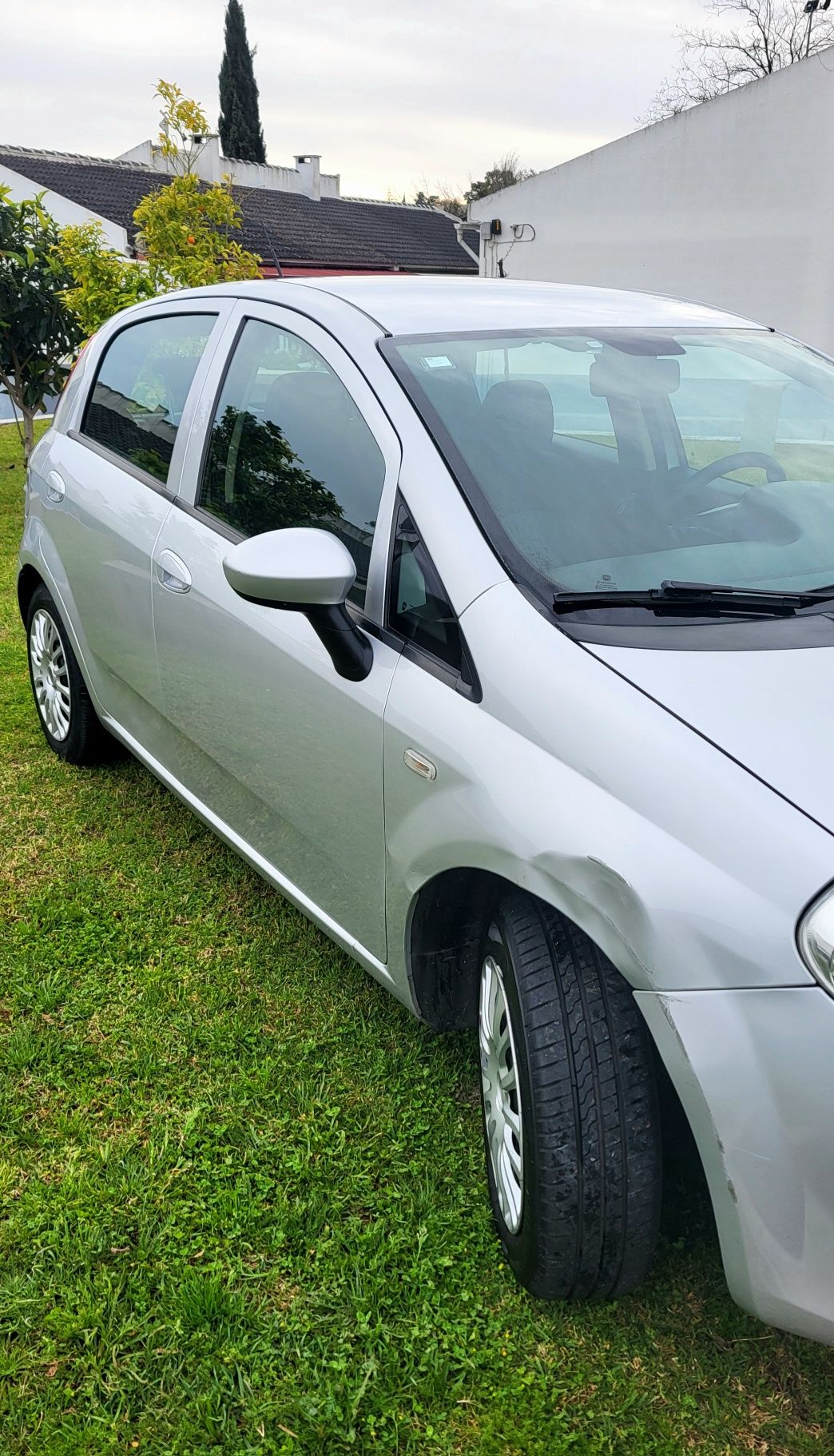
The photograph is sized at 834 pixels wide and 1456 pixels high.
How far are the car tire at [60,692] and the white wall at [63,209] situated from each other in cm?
2013

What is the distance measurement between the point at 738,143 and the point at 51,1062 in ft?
51.9

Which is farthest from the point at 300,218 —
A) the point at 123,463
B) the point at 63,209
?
the point at 123,463

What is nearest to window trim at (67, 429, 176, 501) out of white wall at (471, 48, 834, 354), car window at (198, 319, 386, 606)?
car window at (198, 319, 386, 606)

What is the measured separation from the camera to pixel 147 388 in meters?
3.41

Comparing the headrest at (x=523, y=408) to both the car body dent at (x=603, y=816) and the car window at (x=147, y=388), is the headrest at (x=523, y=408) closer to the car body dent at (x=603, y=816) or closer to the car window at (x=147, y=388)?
the car body dent at (x=603, y=816)

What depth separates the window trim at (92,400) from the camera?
3080mm

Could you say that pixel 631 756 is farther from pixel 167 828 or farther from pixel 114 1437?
pixel 167 828

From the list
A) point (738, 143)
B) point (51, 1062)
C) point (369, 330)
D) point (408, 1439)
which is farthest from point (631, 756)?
point (738, 143)

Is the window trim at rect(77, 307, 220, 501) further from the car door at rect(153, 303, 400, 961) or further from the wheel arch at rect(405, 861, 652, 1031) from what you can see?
the wheel arch at rect(405, 861, 652, 1031)

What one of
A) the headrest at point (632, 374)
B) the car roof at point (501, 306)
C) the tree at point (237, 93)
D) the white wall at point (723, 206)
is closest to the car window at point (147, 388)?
the car roof at point (501, 306)

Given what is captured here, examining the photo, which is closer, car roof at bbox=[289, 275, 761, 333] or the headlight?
the headlight

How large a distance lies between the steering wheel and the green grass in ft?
4.79

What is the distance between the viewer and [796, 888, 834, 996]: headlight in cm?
139

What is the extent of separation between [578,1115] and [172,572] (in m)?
1.78
